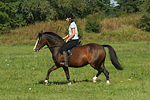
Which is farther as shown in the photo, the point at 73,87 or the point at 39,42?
the point at 39,42

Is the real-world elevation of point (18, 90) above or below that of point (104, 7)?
below

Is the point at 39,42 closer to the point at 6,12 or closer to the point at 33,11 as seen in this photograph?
the point at 6,12

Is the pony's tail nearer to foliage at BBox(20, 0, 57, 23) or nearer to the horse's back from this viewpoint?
the horse's back

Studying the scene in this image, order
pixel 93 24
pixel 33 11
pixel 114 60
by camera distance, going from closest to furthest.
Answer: pixel 114 60, pixel 93 24, pixel 33 11

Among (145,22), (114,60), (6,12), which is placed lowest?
(114,60)

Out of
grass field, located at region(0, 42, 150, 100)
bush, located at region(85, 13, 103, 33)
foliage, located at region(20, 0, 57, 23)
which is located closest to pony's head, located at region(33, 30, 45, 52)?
grass field, located at region(0, 42, 150, 100)

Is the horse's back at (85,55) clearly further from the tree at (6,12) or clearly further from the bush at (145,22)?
the bush at (145,22)

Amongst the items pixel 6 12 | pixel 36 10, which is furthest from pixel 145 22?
pixel 6 12

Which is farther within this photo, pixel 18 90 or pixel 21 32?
pixel 21 32

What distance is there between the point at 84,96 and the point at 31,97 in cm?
164

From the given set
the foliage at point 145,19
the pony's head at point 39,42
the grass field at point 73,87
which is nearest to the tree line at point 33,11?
the foliage at point 145,19

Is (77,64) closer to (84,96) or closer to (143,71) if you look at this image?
(84,96)

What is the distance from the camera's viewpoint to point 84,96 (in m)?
7.34

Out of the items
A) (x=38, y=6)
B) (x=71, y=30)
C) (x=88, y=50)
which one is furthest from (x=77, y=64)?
(x=38, y=6)
